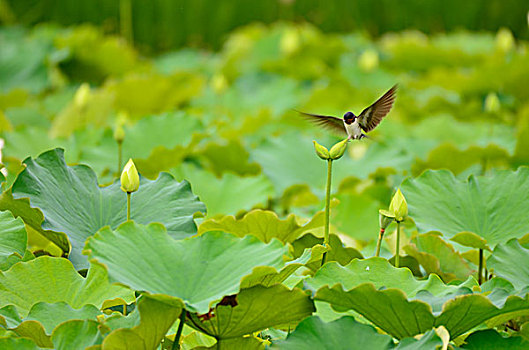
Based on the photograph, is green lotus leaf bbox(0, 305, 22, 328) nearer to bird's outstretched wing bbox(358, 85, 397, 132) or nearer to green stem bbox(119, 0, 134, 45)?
A: bird's outstretched wing bbox(358, 85, 397, 132)

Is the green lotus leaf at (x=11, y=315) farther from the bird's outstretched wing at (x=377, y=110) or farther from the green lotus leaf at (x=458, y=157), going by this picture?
the green lotus leaf at (x=458, y=157)

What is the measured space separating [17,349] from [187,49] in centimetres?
347

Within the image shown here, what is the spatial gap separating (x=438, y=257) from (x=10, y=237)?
669mm

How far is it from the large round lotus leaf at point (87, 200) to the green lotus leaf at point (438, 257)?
360mm

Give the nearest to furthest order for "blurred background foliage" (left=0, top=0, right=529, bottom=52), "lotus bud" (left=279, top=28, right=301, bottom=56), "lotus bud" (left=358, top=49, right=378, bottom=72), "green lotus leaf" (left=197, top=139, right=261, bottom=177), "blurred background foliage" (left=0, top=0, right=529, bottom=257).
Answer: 1. "blurred background foliage" (left=0, top=0, right=529, bottom=257)
2. "green lotus leaf" (left=197, top=139, right=261, bottom=177)
3. "lotus bud" (left=358, top=49, right=378, bottom=72)
4. "lotus bud" (left=279, top=28, right=301, bottom=56)
5. "blurred background foliage" (left=0, top=0, right=529, bottom=52)

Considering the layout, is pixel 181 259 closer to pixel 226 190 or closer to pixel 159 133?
pixel 226 190

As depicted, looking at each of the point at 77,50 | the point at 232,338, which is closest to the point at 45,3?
the point at 77,50

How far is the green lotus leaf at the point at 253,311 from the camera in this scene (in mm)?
811

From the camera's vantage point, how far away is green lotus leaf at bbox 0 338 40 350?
744 millimetres

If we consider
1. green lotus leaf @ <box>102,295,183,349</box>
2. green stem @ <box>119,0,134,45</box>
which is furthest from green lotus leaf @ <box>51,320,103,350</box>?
green stem @ <box>119,0,134,45</box>

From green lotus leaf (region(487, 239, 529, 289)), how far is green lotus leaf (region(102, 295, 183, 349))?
1.47ft

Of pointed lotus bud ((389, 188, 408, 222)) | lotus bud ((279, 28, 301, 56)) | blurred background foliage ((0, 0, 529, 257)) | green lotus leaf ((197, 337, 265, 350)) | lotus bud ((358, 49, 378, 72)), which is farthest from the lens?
lotus bud ((279, 28, 301, 56))

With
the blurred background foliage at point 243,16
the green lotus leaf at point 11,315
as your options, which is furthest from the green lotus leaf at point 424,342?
the blurred background foliage at point 243,16

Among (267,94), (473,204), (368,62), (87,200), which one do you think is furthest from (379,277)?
(368,62)
